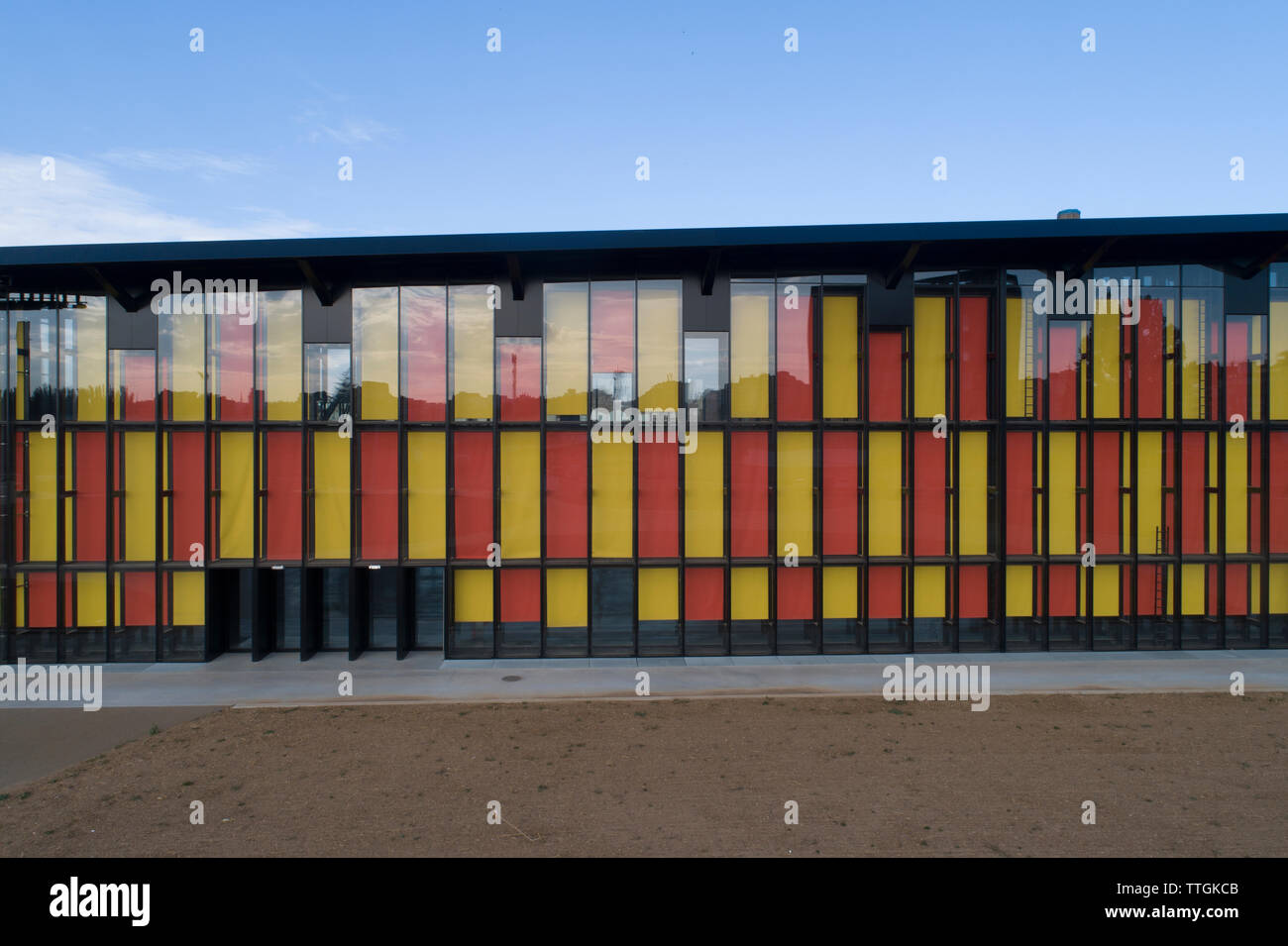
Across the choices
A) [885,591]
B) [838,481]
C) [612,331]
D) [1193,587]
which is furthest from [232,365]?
[1193,587]

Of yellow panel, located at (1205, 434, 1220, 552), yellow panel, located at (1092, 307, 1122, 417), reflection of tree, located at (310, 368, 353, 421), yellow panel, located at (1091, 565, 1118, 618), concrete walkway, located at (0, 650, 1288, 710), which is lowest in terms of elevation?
concrete walkway, located at (0, 650, 1288, 710)

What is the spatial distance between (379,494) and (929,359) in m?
13.2

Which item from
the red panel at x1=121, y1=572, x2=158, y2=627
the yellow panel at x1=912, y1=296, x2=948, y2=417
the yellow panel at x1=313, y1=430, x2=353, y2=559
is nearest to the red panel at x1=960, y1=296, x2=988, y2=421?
the yellow panel at x1=912, y1=296, x2=948, y2=417

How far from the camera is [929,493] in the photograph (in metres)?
16.3

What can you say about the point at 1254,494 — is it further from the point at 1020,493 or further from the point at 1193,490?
the point at 1020,493

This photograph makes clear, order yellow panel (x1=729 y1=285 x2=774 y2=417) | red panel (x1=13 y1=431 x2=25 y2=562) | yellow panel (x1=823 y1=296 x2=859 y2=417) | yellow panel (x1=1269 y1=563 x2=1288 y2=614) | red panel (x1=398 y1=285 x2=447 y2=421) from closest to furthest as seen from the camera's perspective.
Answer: red panel (x1=13 y1=431 x2=25 y2=562) < red panel (x1=398 y1=285 x2=447 y2=421) < yellow panel (x1=729 y1=285 x2=774 y2=417) < yellow panel (x1=823 y1=296 x2=859 y2=417) < yellow panel (x1=1269 y1=563 x2=1288 y2=614)

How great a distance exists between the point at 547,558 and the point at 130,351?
1048cm

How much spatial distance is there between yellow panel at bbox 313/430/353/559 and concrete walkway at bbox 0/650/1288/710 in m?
2.65

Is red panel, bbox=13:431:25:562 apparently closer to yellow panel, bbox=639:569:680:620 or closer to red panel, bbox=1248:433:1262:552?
yellow panel, bbox=639:569:680:620

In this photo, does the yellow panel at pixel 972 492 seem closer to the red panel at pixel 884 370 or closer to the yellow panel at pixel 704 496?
the red panel at pixel 884 370

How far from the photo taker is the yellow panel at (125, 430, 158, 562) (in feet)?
51.3

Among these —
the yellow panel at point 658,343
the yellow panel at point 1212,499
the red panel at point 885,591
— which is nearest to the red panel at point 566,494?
the yellow panel at point 658,343
